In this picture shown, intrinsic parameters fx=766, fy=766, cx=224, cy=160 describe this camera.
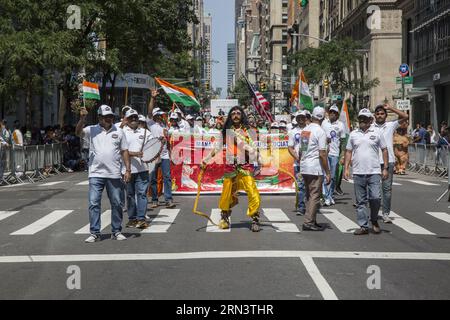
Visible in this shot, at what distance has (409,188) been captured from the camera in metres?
21.2

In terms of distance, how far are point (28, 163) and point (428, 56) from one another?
29.6 m

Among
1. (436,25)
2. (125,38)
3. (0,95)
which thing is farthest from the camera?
(436,25)

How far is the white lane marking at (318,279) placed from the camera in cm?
718

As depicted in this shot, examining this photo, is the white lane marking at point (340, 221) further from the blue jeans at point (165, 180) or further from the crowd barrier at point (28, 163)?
the crowd barrier at point (28, 163)

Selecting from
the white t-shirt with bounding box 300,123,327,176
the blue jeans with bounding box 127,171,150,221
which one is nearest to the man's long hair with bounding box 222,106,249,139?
the white t-shirt with bounding box 300,123,327,176

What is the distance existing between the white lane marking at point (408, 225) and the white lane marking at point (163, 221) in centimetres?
389

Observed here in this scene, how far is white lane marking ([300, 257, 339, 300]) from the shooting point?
7.18 meters

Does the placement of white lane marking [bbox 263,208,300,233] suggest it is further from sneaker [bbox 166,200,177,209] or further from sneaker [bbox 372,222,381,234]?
sneaker [bbox 166,200,177,209]

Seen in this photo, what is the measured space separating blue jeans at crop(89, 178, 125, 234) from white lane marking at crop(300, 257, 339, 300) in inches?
124

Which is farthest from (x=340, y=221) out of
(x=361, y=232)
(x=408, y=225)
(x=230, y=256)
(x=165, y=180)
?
(x=230, y=256)

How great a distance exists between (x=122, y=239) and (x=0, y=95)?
64.4 feet
